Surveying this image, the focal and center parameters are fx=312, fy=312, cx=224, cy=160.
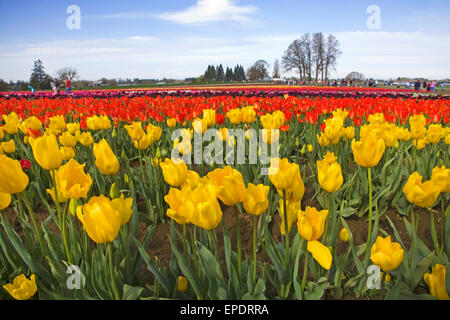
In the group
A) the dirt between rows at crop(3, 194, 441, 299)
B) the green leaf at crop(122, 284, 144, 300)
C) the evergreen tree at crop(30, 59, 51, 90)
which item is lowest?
the dirt between rows at crop(3, 194, 441, 299)

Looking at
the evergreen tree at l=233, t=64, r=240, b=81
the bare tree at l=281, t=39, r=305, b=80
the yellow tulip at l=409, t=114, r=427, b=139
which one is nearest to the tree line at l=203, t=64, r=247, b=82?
the evergreen tree at l=233, t=64, r=240, b=81

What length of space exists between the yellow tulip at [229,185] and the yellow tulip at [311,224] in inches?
10.1

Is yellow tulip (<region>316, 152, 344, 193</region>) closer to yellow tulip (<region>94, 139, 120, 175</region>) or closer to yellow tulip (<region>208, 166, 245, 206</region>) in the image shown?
yellow tulip (<region>208, 166, 245, 206</region>)

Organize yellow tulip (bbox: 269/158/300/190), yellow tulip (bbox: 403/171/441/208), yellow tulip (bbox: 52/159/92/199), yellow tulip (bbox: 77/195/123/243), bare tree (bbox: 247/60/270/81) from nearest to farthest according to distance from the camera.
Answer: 1. yellow tulip (bbox: 77/195/123/243)
2. yellow tulip (bbox: 269/158/300/190)
3. yellow tulip (bbox: 52/159/92/199)
4. yellow tulip (bbox: 403/171/441/208)
5. bare tree (bbox: 247/60/270/81)

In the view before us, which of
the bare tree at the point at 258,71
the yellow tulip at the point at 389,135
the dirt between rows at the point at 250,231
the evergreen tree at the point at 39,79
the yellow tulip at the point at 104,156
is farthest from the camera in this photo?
the bare tree at the point at 258,71

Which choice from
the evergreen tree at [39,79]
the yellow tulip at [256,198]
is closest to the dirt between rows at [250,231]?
the yellow tulip at [256,198]

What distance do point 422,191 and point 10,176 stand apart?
1.90 meters

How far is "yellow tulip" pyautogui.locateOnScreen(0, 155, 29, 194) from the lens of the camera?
1.33 m

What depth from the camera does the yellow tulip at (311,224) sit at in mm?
1228

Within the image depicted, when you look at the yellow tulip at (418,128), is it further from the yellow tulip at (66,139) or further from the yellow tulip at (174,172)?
the yellow tulip at (66,139)

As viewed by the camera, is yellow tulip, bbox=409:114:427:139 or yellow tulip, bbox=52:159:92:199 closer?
yellow tulip, bbox=52:159:92:199

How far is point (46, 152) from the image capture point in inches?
60.7

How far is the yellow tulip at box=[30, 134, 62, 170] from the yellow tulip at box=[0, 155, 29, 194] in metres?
0.15
